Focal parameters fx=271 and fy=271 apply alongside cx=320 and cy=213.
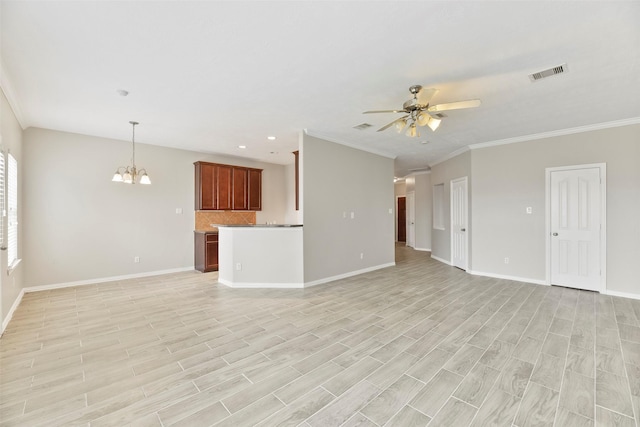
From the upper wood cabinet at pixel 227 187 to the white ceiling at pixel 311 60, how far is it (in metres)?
2.03

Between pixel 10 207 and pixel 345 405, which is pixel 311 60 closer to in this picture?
pixel 345 405

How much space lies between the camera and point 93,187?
16.7ft

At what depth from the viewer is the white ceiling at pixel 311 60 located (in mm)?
1954

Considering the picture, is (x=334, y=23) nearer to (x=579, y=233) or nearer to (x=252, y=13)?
(x=252, y=13)

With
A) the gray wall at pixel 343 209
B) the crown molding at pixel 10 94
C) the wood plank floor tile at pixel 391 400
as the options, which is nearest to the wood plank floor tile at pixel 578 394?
the wood plank floor tile at pixel 391 400

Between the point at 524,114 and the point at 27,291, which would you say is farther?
the point at 27,291

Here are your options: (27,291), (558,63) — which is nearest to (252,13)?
(558,63)

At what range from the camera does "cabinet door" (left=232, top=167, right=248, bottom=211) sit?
6766 millimetres

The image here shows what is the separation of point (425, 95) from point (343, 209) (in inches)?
112

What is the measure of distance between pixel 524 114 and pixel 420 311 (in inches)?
126

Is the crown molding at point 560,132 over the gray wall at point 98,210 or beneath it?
over

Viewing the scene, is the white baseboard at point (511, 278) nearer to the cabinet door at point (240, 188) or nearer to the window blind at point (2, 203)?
the cabinet door at point (240, 188)

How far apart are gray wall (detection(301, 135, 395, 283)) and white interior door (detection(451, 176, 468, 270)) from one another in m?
1.44

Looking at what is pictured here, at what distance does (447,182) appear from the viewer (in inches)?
268
